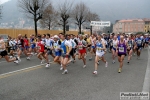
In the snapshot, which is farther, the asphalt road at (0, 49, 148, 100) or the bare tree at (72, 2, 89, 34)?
the bare tree at (72, 2, 89, 34)

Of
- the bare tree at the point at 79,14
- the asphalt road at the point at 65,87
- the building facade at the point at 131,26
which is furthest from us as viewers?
the building facade at the point at 131,26

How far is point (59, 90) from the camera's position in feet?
20.9

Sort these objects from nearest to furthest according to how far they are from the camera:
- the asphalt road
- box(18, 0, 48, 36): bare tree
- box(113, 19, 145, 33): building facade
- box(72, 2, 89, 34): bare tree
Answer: the asphalt road < box(18, 0, 48, 36): bare tree < box(72, 2, 89, 34): bare tree < box(113, 19, 145, 33): building facade

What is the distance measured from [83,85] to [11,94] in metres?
2.39

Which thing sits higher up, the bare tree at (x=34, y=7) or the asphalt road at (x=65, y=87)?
the bare tree at (x=34, y=7)

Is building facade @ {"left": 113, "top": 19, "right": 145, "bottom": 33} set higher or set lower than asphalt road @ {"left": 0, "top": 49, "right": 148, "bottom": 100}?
higher

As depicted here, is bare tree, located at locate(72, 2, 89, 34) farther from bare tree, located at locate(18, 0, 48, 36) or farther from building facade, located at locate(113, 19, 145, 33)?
building facade, located at locate(113, 19, 145, 33)

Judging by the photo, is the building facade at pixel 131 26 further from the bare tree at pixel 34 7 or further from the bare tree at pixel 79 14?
the bare tree at pixel 34 7

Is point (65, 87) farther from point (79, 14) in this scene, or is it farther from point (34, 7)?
point (79, 14)

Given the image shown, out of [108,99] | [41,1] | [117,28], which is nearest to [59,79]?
[108,99]

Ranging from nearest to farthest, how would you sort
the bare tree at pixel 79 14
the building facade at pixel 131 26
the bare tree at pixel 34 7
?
the bare tree at pixel 34 7 < the bare tree at pixel 79 14 < the building facade at pixel 131 26

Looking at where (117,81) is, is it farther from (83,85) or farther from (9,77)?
(9,77)

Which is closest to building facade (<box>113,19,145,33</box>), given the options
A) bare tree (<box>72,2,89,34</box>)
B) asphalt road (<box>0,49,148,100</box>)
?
bare tree (<box>72,2,89,34</box>)

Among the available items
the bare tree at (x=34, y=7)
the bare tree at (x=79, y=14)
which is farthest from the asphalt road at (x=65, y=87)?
the bare tree at (x=79, y=14)
